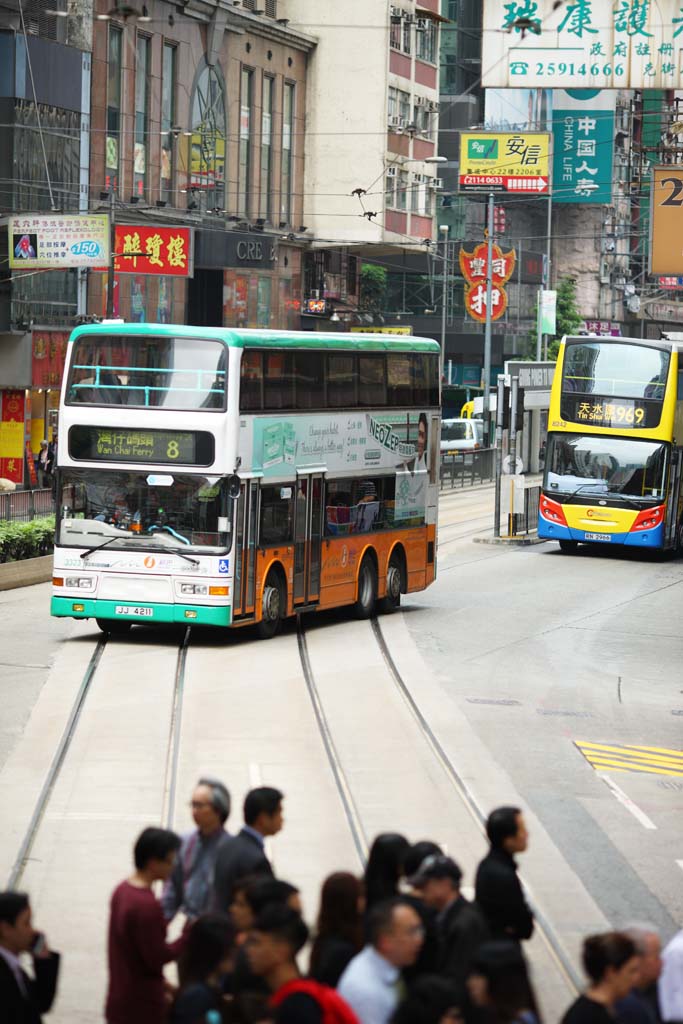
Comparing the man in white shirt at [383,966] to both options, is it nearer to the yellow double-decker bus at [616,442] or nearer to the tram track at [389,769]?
the tram track at [389,769]

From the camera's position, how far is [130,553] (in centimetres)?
2156

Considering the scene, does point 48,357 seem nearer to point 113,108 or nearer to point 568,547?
point 113,108

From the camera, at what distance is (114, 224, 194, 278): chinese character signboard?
4597 centimetres

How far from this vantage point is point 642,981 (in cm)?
682

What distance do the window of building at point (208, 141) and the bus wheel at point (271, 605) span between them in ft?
112

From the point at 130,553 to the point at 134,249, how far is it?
26.1 m

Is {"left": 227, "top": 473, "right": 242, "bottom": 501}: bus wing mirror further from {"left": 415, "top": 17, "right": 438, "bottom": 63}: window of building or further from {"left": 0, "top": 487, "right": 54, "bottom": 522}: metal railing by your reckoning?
{"left": 415, "top": 17, "right": 438, "bottom": 63}: window of building

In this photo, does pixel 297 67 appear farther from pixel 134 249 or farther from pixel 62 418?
pixel 62 418

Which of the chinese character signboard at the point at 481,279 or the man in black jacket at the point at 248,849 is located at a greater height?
the chinese character signboard at the point at 481,279

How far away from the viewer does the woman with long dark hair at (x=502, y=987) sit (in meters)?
6.20

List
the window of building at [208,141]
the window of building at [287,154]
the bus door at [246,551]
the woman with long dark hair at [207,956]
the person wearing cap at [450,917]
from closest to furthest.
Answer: the woman with long dark hair at [207,956] < the person wearing cap at [450,917] < the bus door at [246,551] < the window of building at [208,141] < the window of building at [287,154]

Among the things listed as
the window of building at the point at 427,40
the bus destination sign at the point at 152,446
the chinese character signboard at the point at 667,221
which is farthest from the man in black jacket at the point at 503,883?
the window of building at the point at 427,40

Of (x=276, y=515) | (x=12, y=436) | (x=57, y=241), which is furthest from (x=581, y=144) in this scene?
(x=276, y=515)

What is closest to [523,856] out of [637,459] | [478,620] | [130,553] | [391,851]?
[391,851]
